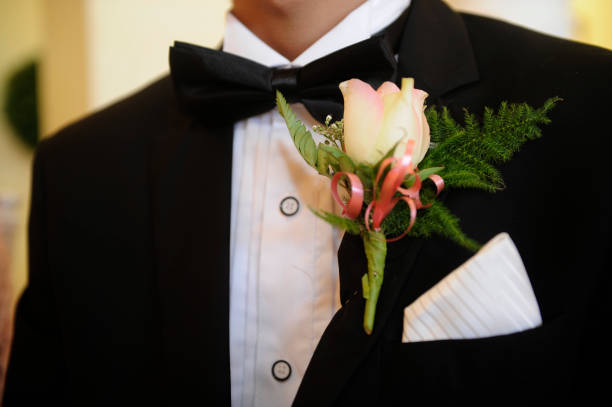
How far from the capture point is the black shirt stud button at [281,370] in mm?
896

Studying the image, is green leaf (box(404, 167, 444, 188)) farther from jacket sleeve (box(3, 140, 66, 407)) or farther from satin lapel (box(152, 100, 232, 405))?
jacket sleeve (box(3, 140, 66, 407))

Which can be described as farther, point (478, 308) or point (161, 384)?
point (161, 384)

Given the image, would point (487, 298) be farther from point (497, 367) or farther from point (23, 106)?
point (23, 106)

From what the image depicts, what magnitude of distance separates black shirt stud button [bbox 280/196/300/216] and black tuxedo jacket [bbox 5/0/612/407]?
11 cm

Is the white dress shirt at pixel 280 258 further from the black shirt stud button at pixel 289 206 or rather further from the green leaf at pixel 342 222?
the green leaf at pixel 342 222

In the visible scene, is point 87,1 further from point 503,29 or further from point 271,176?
point 503,29

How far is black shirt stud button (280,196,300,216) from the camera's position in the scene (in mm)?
936

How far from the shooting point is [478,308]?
0.66 meters

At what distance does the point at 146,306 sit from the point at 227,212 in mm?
268

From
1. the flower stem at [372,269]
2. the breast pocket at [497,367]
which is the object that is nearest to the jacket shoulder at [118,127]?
the flower stem at [372,269]

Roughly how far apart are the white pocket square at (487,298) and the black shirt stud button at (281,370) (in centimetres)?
31

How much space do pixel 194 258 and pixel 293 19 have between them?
467mm

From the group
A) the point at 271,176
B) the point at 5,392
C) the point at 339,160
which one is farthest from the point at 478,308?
the point at 5,392

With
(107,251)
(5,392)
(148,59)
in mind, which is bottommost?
(5,392)
